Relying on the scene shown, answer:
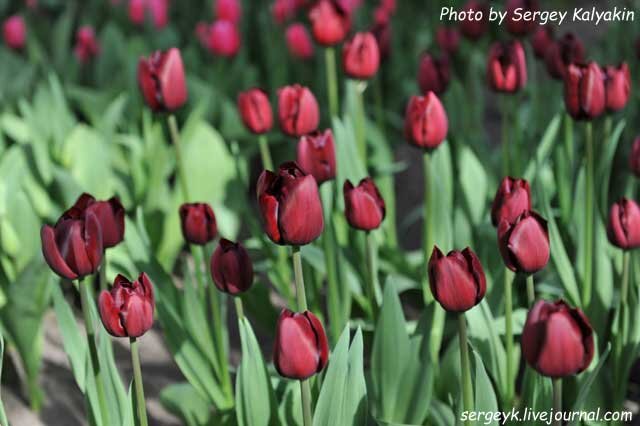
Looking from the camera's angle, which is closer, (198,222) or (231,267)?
A: (231,267)

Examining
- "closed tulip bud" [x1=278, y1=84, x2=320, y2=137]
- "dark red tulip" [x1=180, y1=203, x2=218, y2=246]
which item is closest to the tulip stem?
"dark red tulip" [x1=180, y1=203, x2=218, y2=246]

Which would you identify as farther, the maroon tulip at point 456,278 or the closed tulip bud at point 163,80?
the closed tulip bud at point 163,80

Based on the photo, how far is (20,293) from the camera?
191 cm

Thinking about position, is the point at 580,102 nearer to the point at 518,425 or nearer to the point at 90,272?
the point at 518,425

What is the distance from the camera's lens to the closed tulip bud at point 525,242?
1.25 meters

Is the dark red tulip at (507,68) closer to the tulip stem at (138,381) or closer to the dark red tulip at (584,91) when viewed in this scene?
the dark red tulip at (584,91)

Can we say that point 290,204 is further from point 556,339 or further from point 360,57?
point 360,57

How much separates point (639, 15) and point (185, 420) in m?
1.90

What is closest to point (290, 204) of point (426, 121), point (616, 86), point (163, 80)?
point (426, 121)

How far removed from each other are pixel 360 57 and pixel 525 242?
2.79 ft

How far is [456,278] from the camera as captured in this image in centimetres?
121

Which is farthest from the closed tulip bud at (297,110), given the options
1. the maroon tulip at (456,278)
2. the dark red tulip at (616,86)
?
the maroon tulip at (456,278)

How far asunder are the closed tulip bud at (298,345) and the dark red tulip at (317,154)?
437 mm

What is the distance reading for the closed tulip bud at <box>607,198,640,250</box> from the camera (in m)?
1.47
